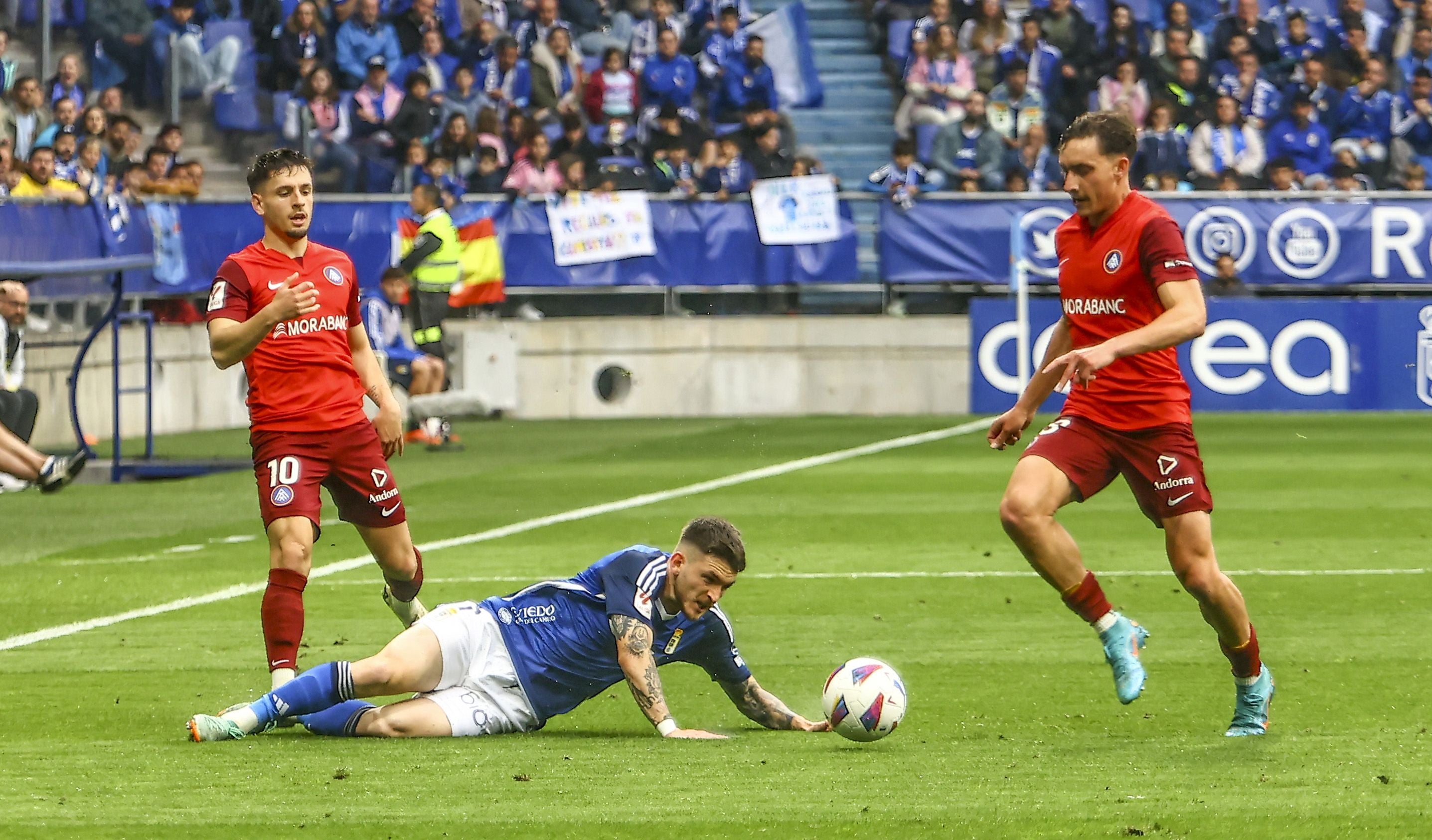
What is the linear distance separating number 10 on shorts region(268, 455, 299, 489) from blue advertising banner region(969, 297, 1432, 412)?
15.7 metres

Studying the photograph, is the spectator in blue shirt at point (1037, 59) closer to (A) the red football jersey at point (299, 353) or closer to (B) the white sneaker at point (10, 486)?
(B) the white sneaker at point (10, 486)

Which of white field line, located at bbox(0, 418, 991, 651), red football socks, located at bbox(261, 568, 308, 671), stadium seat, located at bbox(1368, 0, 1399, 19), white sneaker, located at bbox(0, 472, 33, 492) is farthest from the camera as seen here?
stadium seat, located at bbox(1368, 0, 1399, 19)

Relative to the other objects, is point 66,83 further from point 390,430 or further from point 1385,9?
point 1385,9

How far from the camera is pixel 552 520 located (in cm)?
1377

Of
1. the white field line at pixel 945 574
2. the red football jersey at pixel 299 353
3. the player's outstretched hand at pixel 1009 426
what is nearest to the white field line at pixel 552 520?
the white field line at pixel 945 574

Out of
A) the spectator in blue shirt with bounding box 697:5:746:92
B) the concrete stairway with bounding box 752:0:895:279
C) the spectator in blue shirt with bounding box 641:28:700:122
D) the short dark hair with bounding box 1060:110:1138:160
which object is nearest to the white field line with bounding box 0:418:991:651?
the short dark hair with bounding box 1060:110:1138:160

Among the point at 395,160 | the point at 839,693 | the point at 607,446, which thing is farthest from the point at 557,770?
the point at 395,160

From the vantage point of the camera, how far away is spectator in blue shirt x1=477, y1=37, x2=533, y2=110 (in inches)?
970

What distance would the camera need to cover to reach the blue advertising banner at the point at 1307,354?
22.3 meters

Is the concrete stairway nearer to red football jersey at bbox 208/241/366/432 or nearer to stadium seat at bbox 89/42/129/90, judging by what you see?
stadium seat at bbox 89/42/129/90

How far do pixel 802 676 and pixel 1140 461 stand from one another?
188 cm

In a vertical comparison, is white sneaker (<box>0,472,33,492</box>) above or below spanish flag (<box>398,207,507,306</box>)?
below

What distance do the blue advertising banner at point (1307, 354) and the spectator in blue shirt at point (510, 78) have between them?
6.58 metres

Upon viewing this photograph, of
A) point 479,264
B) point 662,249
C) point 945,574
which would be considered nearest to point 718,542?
point 945,574
